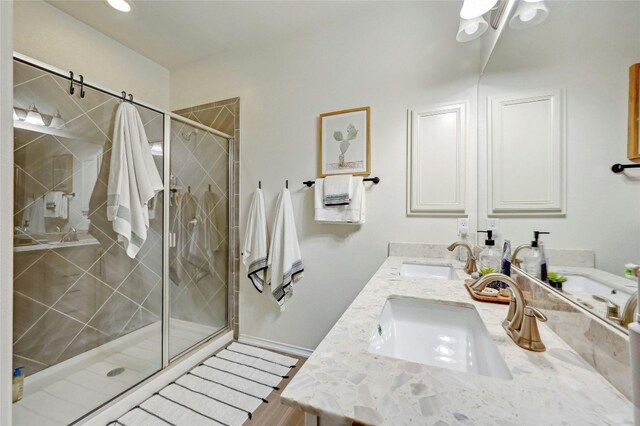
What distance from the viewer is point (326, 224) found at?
6.05ft

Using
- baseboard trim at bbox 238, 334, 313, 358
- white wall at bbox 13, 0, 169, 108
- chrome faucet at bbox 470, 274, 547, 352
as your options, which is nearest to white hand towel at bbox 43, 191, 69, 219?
white wall at bbox 13, 0, 169, 108

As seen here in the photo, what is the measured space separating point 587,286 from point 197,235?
89.1 inches

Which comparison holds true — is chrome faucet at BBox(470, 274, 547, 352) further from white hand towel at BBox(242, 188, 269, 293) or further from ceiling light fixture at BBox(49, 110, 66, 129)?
ceiling light fixture at BBox(49, 110, 66, 129)

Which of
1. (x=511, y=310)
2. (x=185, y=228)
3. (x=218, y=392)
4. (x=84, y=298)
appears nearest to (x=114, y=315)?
(x=84, y=298)

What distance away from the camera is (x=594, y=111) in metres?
0.57

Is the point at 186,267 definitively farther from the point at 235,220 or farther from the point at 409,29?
the point at 409,29

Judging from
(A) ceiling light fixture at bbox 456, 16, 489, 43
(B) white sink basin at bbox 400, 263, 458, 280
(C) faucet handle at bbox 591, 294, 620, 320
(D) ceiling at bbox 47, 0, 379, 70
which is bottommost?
(B) white sink basin at bbox 400, 263, 458, 280

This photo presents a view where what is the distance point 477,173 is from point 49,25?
2.97m

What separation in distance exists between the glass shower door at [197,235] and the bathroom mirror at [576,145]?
2.03 metres

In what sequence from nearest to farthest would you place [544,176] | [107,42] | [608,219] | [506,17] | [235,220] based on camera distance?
[608,219] < [544,176] < [506,17] < [107,42] < [235,220]

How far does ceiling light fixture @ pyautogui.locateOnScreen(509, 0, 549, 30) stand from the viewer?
74cm

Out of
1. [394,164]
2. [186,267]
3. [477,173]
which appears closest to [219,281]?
[186,267]

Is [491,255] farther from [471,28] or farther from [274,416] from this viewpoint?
[274,416]

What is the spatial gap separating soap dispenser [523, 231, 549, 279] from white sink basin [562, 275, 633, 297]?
14 centimetres
